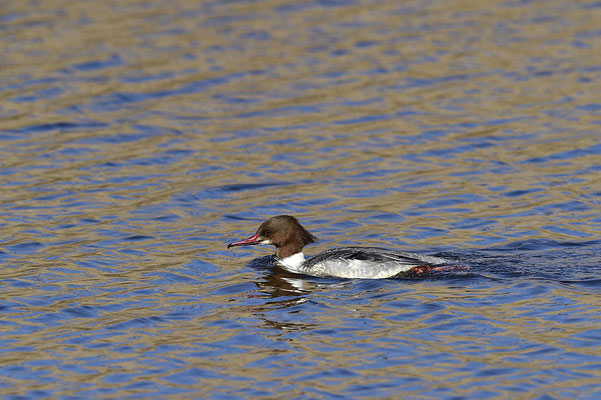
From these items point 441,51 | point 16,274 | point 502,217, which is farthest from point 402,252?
point 441,51

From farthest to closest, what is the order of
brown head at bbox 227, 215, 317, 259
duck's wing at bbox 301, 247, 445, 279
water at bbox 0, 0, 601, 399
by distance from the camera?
brown head at bbox 227, 215, 317, 259, duck's wing at bbox 301, 247, 445, 279, water at bbox 0, 0, 601, 399

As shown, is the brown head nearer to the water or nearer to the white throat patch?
the white throat patch

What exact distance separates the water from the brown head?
390 mm

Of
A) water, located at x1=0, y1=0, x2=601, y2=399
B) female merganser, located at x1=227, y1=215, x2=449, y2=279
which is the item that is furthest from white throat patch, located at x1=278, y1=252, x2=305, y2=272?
water, located at x1=0, y1=0, x2=601, y2=399

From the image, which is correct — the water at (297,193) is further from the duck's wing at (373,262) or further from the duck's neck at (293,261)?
the duck's neck at (293,261)

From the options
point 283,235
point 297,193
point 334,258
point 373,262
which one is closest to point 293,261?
point 283,235

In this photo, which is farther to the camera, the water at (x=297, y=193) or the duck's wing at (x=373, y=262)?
the duck's wing at (x=373, y=262)

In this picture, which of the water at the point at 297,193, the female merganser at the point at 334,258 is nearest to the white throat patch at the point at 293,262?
the female merganser at the point at 334,258

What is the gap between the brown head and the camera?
49.1 feet

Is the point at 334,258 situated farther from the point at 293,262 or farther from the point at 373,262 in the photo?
the point at 293,262

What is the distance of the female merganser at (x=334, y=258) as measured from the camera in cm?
1398

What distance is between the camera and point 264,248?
1658cm

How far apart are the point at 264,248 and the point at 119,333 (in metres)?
4.70

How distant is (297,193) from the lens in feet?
58.8
